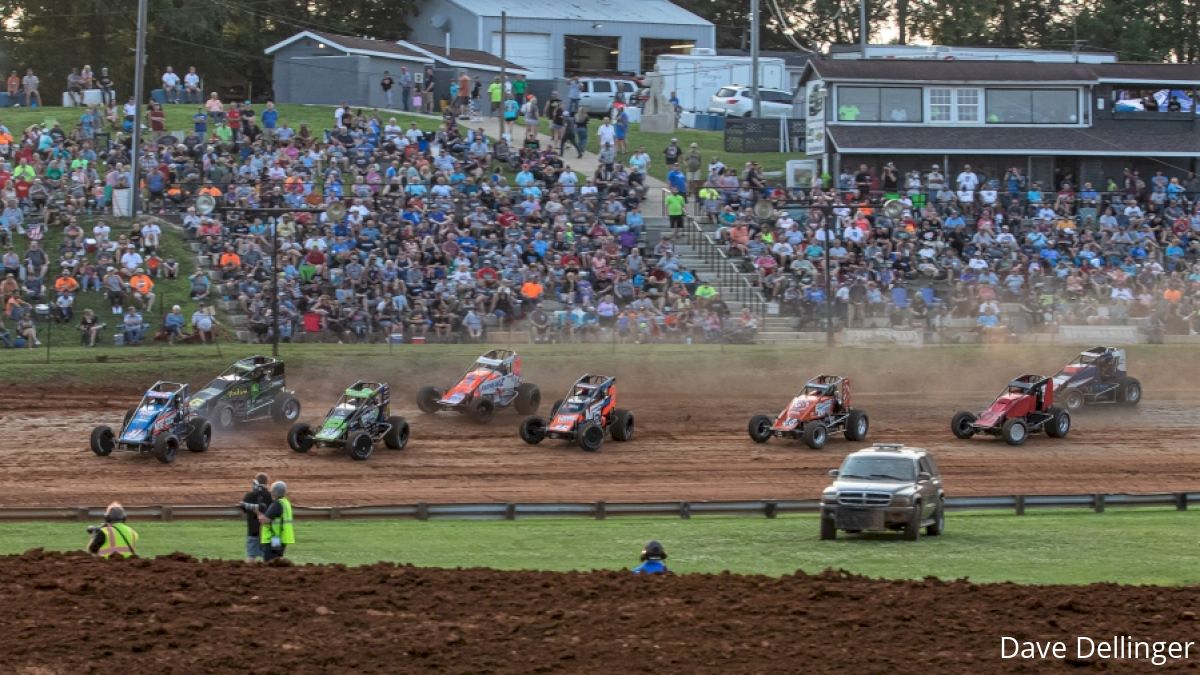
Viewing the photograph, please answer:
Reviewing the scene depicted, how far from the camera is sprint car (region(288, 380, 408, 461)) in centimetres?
3131

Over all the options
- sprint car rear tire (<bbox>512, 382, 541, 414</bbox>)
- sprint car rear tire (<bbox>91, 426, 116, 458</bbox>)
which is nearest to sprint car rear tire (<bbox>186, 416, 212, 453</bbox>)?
sprint car rear tire (<bbox>91, 426, 116, 458</bbox>)

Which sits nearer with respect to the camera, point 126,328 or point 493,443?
point 493,443

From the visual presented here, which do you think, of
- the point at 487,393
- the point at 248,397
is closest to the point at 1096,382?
the point at 487,393

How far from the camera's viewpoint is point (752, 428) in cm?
3347

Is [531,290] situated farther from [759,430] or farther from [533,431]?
[759,430]

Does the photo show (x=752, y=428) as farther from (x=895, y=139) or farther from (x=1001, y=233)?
(x=895, y=139)

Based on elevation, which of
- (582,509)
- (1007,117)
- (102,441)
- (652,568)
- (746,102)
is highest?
(746,102)

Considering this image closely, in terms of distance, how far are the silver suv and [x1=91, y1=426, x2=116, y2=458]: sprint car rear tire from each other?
14.1 meters

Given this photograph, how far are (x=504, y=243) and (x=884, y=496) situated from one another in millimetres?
23223

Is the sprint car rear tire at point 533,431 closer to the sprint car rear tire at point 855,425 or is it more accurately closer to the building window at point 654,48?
the sprint car rear tire at point 855,425

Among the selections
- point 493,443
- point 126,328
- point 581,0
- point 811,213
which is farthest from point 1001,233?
point 581,0

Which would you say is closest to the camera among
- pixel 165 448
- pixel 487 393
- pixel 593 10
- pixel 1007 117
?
pixel 165 448

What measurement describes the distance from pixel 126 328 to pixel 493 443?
11.6 metres

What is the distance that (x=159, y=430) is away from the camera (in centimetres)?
3061
